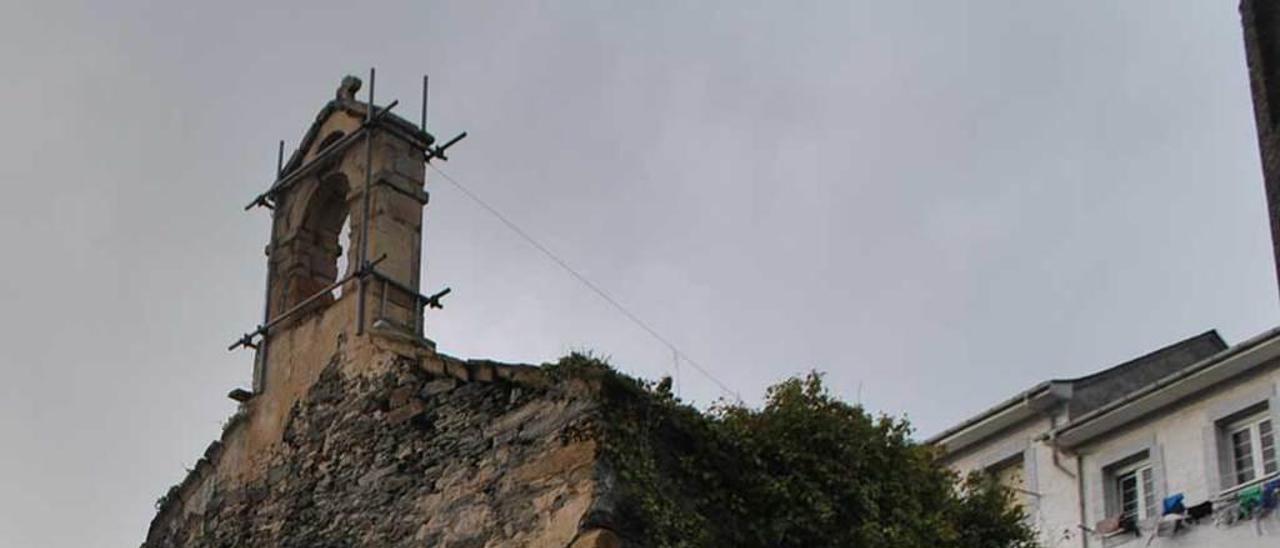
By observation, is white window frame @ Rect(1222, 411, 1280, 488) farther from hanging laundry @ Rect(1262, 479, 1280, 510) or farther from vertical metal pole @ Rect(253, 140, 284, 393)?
vertical metal pole @ Rect(253, 140, 284, 393)

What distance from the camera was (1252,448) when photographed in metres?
23.3

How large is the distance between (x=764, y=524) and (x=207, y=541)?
494 centimetres

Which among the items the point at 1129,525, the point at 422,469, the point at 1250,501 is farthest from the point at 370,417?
the point at 1129,525

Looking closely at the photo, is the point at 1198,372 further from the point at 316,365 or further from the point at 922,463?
the point at 316,365

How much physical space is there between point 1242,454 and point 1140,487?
1.49 meters

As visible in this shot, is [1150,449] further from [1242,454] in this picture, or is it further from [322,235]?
[322,235]

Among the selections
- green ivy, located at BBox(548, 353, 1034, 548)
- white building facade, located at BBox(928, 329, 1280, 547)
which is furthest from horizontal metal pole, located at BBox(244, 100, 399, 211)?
white building facade, located at BBox(928, 329, 1280, 547)

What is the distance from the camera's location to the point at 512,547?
44.6 feet

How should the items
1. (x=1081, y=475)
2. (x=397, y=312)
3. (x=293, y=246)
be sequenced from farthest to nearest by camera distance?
(x=1081, y=475) → (x=293, y=246) → (x=397, y=312)

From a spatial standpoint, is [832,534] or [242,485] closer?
[832,534]

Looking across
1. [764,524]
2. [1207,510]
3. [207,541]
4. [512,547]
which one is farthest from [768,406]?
[1207,510]

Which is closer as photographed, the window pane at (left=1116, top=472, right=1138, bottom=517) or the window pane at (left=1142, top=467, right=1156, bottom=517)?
the window pane at (left=1142, top=467, right=1156, bottom=517)

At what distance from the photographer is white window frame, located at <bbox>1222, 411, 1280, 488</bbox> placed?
22.9 metres

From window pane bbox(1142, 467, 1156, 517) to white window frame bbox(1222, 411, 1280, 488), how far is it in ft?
3.58
